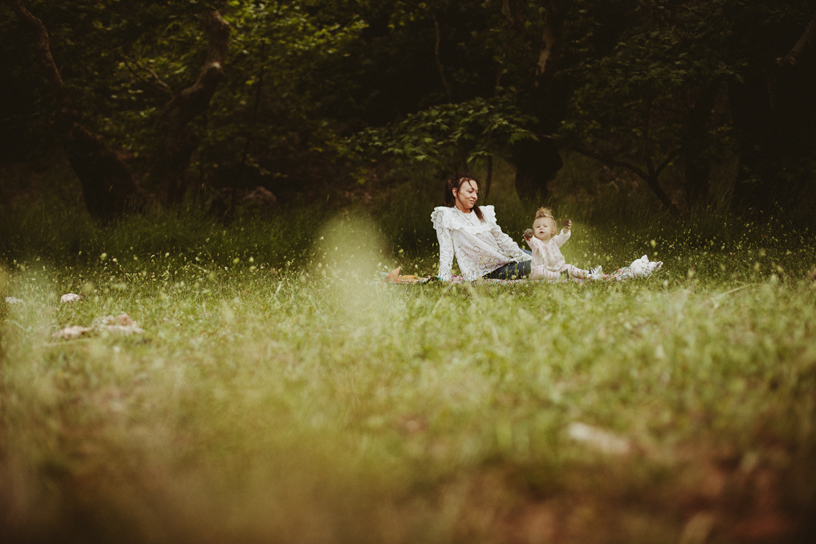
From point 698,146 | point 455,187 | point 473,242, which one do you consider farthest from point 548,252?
point 698,146

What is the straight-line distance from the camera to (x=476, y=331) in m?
3.94

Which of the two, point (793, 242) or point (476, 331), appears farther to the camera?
point (793, 242)

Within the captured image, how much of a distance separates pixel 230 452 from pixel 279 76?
14537 millimetres

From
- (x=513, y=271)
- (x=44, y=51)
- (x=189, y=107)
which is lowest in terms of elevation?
(x=513, y=271)

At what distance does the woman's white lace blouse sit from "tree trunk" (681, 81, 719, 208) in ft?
20.1

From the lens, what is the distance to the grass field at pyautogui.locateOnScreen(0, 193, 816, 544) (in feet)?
6.37

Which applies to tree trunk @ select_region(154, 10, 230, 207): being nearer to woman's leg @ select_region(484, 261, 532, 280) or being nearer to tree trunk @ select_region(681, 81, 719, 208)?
woman's leg @ select_region(484, 261, 532, 280)

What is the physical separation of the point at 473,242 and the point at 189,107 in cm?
856

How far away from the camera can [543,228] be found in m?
7.97

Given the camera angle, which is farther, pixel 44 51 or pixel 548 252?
pixel 44 51

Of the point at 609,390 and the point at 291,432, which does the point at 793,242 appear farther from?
the point at 291,432

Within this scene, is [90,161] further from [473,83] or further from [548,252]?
[473,83]

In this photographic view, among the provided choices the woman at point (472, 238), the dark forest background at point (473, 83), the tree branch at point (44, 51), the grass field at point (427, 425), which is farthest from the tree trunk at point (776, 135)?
the tree branch at point (44, 51)

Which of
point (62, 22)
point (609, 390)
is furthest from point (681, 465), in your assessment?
point (62, 22)
